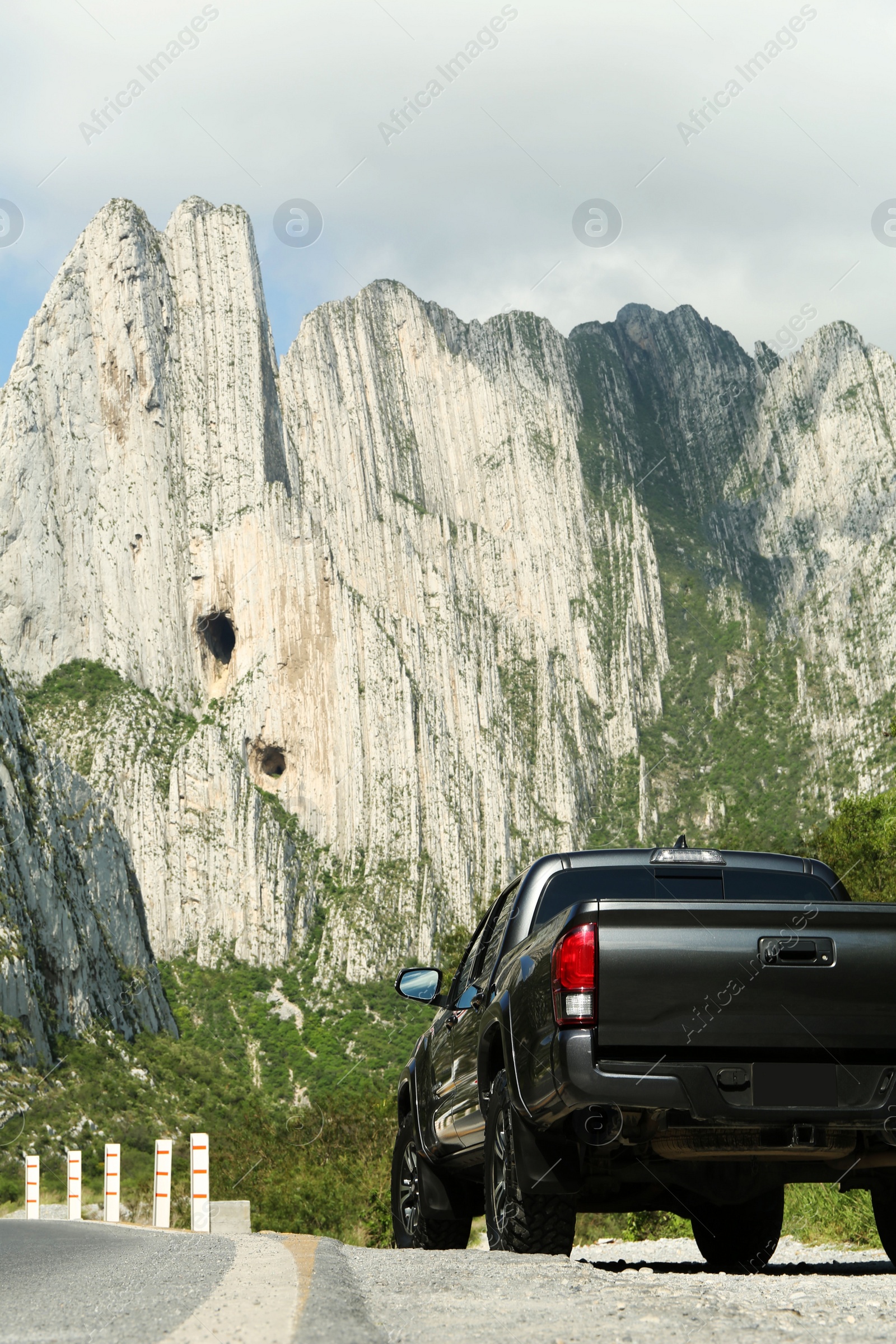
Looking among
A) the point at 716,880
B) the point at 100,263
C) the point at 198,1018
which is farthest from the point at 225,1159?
the point at 100,263

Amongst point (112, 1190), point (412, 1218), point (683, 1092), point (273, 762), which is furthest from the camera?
point (273, 762)

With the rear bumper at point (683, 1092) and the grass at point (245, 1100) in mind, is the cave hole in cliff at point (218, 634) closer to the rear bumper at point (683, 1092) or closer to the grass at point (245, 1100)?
the grass at point (245, 1100)

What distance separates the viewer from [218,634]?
390ft

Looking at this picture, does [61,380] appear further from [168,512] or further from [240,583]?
[240,583]

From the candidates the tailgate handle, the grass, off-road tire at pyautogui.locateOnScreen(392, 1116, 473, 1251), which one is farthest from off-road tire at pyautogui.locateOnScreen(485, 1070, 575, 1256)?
the grass

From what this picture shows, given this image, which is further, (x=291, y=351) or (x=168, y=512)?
(x=291, y=351)

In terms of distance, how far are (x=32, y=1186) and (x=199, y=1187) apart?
16.3ft

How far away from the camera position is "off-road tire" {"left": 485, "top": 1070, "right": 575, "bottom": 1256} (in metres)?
6.16

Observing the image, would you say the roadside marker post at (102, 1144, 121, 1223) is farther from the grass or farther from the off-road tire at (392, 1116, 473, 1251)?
the off-road tire at (392, 1116, 473, 1251)

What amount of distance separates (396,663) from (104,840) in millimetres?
51507

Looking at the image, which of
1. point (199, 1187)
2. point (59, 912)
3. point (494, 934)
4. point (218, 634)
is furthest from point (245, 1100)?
point (494, 934)

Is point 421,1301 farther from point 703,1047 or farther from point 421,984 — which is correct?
point 421,984

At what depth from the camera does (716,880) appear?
7.24 metres

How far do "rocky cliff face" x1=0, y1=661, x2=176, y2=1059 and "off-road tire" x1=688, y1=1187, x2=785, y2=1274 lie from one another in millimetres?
43622
